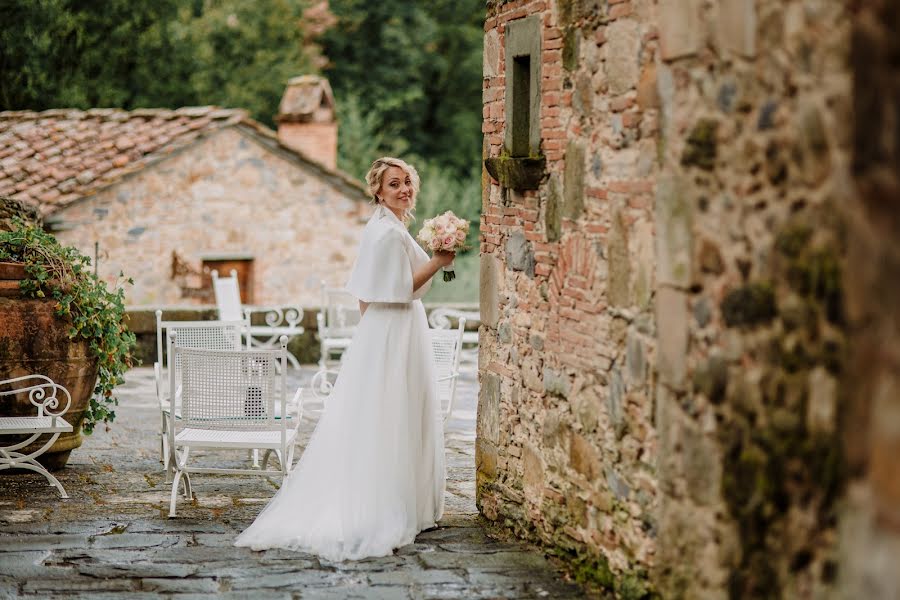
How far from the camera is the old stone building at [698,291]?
3.22 metres

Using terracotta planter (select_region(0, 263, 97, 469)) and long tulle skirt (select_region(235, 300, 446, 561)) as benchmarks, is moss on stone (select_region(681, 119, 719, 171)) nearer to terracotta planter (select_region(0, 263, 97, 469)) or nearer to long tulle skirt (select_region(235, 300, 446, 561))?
long tulle skirt (select_region(235, 300, 446, 561))

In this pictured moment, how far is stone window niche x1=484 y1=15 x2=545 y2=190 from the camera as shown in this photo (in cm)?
586

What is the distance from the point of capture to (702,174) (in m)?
4.26

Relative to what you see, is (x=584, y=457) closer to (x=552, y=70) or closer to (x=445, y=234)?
(x=445, y=234)

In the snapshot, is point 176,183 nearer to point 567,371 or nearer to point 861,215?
point 567,371

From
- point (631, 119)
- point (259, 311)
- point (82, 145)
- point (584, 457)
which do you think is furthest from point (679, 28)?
point (82, 145)

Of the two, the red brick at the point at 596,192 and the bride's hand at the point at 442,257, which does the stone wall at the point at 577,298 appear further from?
the bride's hand at the point at 442,257

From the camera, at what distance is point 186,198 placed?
18.0m

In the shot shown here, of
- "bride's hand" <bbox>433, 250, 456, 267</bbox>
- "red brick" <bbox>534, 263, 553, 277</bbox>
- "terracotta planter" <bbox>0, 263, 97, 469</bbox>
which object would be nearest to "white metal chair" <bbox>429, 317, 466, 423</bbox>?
"bride's hand" <bbox>433, 250, 456, 267</bbox>

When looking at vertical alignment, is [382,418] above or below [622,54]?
below

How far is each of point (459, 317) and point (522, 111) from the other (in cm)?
636

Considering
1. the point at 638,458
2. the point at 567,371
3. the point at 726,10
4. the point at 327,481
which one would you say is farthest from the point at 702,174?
the point at 327,481

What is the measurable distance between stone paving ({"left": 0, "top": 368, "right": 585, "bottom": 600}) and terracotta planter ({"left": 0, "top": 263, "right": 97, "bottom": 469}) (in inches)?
24.3

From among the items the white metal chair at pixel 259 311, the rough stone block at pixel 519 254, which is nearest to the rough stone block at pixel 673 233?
the rough stone block at pixel 519 254
